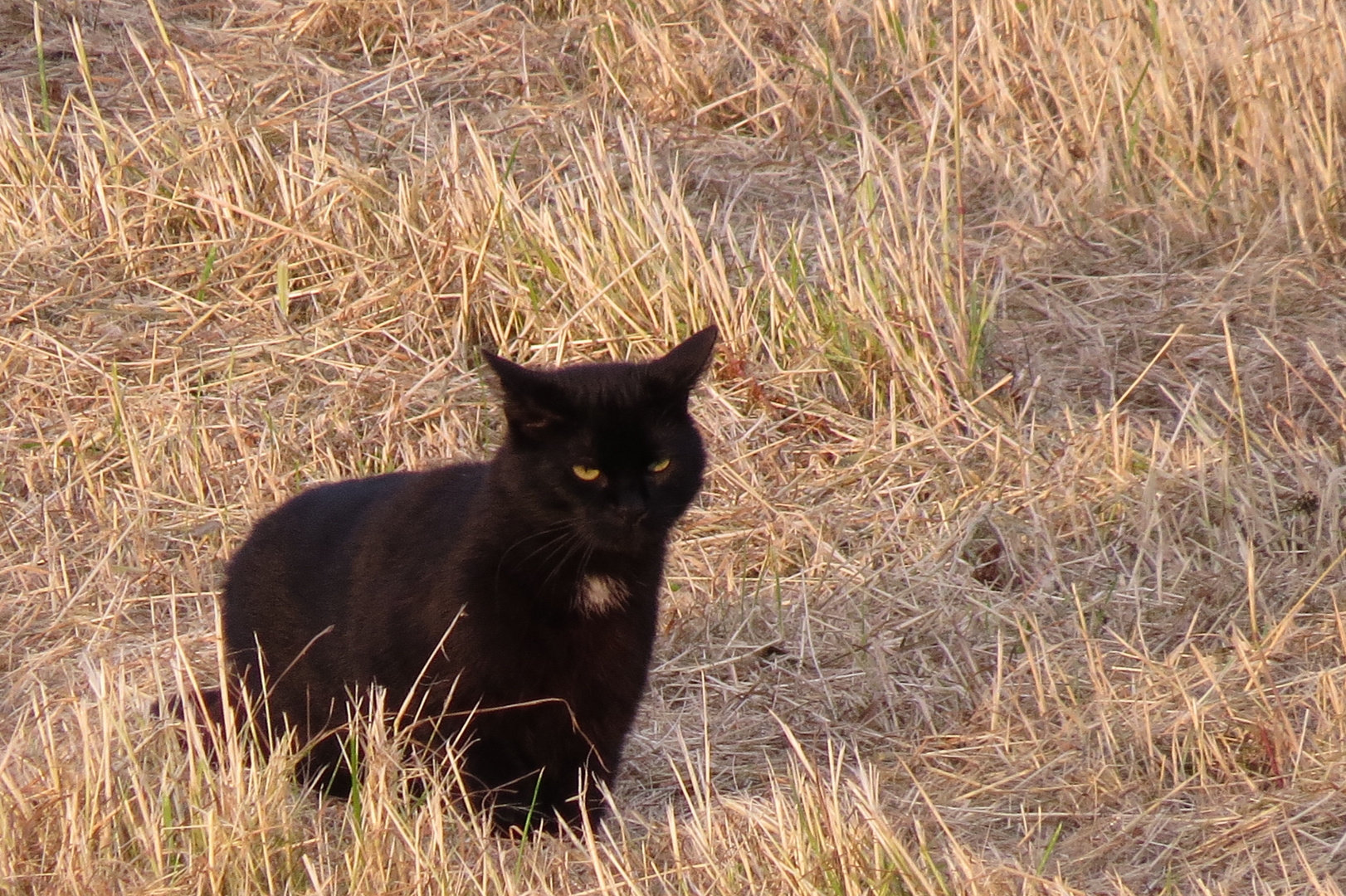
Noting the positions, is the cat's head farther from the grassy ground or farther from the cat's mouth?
the grassy ground

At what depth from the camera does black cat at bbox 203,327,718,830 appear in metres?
3.17

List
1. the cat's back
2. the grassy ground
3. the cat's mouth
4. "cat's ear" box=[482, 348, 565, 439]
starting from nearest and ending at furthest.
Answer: the grassy ground, "cat's ear" box=[482, 348, 565, 439], the cat's mouth, the cat's back

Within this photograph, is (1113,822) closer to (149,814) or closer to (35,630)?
(149,814)

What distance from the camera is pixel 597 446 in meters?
3.15

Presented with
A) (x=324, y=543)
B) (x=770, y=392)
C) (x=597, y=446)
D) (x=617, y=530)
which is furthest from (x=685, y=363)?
(x=770, y=392)

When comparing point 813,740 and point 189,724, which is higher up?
point 189,724

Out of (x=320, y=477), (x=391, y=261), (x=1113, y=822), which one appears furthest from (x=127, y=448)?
(x=1113, y=822)

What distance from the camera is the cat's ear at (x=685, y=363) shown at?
3.22 m

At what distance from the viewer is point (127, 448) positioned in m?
4.41

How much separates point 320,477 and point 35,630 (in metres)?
0.84

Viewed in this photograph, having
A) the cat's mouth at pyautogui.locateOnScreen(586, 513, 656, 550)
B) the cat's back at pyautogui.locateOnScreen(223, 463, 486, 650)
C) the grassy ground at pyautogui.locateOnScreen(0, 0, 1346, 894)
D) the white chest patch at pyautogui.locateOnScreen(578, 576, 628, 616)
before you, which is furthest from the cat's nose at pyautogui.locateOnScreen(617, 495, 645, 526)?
the grassy ground at pyautogui.locateOnScreen(0, 0, 1346, 894)

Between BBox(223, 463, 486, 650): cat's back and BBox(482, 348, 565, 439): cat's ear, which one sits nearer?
BBox(482, 348, 565, 439): cat's ear

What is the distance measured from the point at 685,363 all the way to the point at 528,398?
12.8 inches

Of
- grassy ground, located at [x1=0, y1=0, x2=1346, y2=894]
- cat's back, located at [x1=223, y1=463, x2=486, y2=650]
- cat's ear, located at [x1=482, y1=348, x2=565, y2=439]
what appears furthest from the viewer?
cat's back, located at [x1=223, y1=463, x2=486, y2=650]
